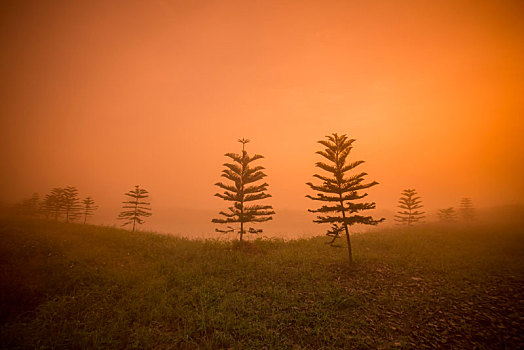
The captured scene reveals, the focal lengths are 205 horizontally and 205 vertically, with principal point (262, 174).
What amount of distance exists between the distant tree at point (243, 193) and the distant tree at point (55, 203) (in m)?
29.4

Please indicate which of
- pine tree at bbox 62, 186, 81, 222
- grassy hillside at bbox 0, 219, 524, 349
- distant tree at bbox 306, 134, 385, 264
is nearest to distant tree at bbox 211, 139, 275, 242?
grassy hillside at bbox 0, 219, 524, 349

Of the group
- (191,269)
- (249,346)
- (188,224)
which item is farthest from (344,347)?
(188,224)

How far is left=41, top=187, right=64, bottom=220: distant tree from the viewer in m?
30.3

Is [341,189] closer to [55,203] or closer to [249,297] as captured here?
[249,297]

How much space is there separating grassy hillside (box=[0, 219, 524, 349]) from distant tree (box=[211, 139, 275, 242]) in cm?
271

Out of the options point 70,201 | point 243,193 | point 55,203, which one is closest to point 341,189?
point 243,193

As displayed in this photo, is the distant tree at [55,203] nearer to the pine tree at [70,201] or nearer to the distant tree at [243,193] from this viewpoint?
the pine tree at [70,201]

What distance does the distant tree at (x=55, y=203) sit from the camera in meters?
30.3

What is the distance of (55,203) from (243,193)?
33.4 m

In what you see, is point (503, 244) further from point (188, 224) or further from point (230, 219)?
point (188, 224)

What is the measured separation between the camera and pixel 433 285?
34.1 ft

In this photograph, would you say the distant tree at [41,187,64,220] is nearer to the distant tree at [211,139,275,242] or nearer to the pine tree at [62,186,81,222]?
the pine tree at [62,186,81,222]

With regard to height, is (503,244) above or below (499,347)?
above

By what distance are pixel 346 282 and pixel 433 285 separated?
13.9 feet
